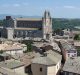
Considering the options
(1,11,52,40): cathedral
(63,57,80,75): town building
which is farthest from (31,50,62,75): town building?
(1,11,52,40): cathedral

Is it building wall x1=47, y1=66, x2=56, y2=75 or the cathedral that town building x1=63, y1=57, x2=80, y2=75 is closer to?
building wall x1=47, y1=66, x2=56, y2=75

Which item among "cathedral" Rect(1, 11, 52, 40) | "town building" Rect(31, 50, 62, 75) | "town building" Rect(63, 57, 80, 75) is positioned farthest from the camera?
"cathedral" Rect(1, 11, 52, 40)

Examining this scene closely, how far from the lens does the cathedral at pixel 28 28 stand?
8847cm

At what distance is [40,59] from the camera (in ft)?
99.7

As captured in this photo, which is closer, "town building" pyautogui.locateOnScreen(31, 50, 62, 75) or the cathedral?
"town building" pyautogui.locateOnScreen(31, 50, 62, 75)

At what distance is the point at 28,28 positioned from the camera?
9331cm

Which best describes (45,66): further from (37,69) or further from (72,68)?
(72,68)

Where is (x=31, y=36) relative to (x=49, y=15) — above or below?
below

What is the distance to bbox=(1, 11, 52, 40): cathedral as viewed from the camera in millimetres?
88469

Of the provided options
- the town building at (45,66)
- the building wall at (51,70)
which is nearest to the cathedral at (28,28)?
the town building at (45,66)

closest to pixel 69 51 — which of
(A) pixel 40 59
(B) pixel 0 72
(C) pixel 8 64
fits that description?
(A) pixel 40 59

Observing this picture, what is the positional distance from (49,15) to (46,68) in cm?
6670

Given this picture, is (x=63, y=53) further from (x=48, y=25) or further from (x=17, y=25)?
(x=17, y=25)

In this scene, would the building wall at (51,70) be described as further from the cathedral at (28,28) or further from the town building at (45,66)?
the cathedral at (28,28)
